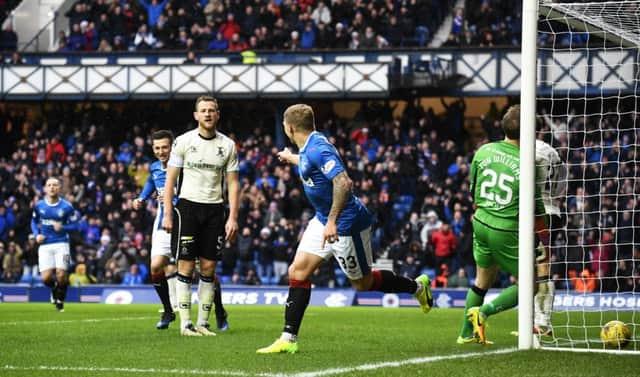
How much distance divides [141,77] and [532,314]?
87.0 feet

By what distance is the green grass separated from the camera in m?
7.87

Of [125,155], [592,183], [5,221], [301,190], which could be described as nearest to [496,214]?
[592,183]

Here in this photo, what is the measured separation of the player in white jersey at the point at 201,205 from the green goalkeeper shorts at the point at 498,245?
2.46m

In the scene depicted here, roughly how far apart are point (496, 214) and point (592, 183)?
17553 mm

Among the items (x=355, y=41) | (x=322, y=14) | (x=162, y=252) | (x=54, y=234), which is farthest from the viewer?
(x=322, y=14)

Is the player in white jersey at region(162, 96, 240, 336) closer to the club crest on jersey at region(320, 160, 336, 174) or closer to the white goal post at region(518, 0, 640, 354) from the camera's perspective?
the club crest on jersey at region(320, 160, 336, 174)

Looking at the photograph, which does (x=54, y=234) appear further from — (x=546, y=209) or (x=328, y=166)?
(x=328, y=166)

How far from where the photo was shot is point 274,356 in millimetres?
8938

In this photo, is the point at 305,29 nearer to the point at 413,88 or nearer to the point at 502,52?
the point at 413,88

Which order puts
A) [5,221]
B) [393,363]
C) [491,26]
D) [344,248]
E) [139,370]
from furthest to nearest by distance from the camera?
1. [491,26]
2. [5,221]
3. [344,248]
4. [393,363]
5. [139,370]

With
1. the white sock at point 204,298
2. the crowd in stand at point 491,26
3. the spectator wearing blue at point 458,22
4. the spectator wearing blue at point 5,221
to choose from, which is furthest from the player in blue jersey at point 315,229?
the spectator wearing blue at point 458,22

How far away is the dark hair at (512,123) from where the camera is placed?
10461mm

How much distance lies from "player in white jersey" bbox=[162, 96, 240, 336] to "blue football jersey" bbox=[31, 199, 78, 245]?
814 cm

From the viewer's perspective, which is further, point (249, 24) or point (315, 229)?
point (249, 24)
